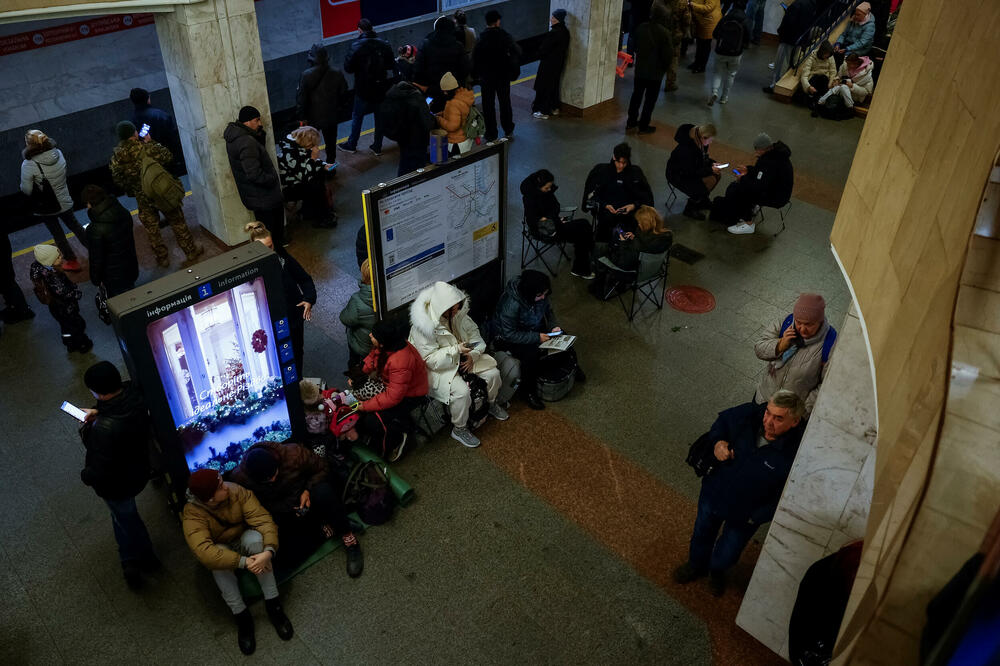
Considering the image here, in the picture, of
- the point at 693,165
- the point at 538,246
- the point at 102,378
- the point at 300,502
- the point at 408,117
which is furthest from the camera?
the point at 693,165

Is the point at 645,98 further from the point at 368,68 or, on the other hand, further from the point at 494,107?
the point at 368,68

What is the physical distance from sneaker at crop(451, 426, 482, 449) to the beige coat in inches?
71.9

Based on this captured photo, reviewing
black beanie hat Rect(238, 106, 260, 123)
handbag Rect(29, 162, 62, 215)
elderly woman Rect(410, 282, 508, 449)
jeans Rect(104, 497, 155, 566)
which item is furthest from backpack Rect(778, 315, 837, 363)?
handbag Rect(29, 162, 62, 215)

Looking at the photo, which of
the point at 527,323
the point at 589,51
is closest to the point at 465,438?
the point at 527,323

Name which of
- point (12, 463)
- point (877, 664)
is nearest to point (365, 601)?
point (12, 463)

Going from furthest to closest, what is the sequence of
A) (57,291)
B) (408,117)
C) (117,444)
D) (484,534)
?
(408,117) → (57,291) → (484,534) → (117,444)

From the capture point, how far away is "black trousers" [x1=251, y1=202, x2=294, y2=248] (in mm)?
8491

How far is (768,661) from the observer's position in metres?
4.94

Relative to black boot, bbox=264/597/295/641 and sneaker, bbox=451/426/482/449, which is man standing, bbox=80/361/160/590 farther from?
sneaker, bbox=451/426/482/449

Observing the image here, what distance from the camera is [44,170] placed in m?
7.72

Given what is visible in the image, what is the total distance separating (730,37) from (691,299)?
20.4 feet

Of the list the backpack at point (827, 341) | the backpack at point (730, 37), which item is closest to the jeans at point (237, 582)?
the backpack at point (827, 341)

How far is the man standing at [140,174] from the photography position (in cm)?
798

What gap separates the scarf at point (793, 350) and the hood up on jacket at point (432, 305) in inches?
96.6
